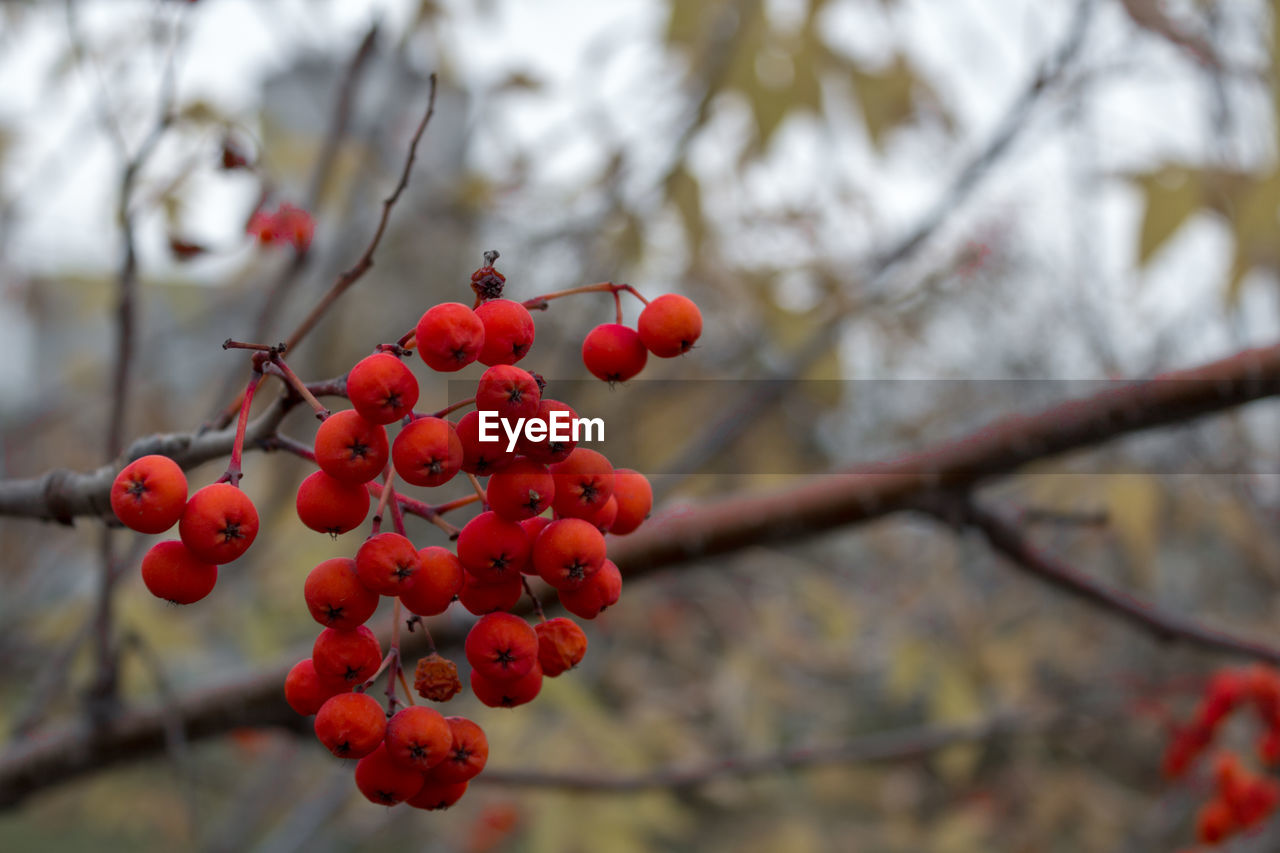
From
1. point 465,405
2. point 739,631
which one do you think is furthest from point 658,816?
point 465,405

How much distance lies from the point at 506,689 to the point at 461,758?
6 centimetres

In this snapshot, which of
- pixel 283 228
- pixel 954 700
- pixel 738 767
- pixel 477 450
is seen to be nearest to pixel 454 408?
pixel 477 450

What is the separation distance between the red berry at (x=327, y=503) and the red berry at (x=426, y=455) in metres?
0.05

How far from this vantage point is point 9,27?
105 inches

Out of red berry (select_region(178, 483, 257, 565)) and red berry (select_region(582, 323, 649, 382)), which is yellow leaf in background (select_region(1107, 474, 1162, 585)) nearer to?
red berry (select_region(582, 323, 649, 382))

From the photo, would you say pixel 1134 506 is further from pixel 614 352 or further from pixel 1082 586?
pixel 614 352

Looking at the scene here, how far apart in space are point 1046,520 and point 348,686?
1263 mm

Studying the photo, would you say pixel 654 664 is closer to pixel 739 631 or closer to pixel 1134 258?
pixel 739 631

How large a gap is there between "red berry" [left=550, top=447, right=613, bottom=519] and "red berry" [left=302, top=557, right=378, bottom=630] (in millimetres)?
151

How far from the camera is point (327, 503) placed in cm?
63

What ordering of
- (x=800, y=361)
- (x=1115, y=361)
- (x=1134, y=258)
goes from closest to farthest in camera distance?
1. (x=1134, y=258)
2. (x=800, y=361)
3. (x=1115, y=361)

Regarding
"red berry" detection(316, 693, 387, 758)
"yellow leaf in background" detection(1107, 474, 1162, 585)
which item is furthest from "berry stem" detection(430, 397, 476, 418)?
"yellow leaf in background" detection(1107, 474, 1162, 585)

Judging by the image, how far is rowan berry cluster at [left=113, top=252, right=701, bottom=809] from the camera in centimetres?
60

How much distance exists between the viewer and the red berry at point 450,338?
1.98 feet
